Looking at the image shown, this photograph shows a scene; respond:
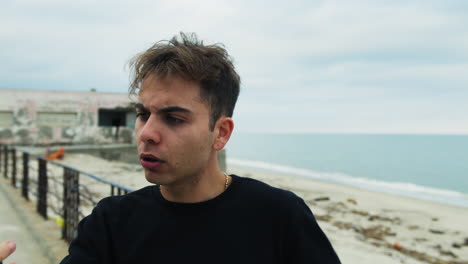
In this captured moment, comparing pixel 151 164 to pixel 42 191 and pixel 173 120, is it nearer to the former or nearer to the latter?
pixel 173 120

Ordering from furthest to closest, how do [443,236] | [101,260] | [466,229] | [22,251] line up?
[466,229] → [443,236] → [22,251] → [101,260]

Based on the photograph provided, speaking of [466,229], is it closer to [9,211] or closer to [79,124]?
[9,211]

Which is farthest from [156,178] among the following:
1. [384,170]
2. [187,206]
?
[384,170]

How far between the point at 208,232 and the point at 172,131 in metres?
0.39

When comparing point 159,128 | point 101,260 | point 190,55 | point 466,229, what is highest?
point 190,55

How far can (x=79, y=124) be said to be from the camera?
98.4ft

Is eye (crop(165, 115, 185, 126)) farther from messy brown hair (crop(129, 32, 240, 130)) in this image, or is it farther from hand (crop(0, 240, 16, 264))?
hand (crop(0, 240, 16, 264))

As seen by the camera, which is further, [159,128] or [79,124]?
[79,124]

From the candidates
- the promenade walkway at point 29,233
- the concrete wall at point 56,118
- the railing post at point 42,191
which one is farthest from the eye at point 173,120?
the concrete wall at point 56,118

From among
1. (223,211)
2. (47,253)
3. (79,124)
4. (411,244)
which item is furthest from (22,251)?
(79,124)

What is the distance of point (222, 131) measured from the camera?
1.45 metres

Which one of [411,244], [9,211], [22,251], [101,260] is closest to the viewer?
[101,260]

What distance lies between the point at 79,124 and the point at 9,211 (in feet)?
84.0

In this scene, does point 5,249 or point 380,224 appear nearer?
point 5,249
